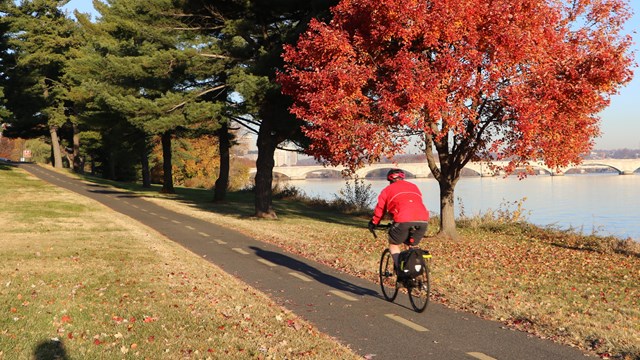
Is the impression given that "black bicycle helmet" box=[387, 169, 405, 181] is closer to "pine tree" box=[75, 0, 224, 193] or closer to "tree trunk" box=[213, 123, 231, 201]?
"pine tree" box=[75, 0, 224, 193]

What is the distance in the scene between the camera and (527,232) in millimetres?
21109

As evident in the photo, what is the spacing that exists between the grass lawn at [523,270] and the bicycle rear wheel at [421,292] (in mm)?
770

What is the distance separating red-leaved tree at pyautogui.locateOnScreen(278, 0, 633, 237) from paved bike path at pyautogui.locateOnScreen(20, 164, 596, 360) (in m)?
4.27

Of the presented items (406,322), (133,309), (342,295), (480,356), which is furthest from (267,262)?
(480,356)

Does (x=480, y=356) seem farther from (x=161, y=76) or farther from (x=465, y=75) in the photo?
(x=161, y=76)

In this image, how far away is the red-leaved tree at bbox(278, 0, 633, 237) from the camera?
14156 millimetres

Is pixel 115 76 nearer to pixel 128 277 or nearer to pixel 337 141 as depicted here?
pixel 337 141

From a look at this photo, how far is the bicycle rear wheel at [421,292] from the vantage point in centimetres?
827

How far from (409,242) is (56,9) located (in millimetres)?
52722

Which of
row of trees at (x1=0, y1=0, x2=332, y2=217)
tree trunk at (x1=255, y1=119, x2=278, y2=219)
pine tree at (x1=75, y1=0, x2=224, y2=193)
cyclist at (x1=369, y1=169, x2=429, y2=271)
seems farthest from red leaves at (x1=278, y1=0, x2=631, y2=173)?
pine tree at (x1=75, y1=0, x2=224, y2=193)

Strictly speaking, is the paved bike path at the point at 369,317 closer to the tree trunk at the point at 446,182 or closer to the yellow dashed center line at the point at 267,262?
the yellow dashed center line at the point at 267,262

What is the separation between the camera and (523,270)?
12297 millimetres

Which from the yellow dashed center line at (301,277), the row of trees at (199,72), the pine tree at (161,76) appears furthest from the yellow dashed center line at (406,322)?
the pine tree at (161,76)

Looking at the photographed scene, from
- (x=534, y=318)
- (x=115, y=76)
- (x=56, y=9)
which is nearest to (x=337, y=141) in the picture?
(x=534, y=318)
